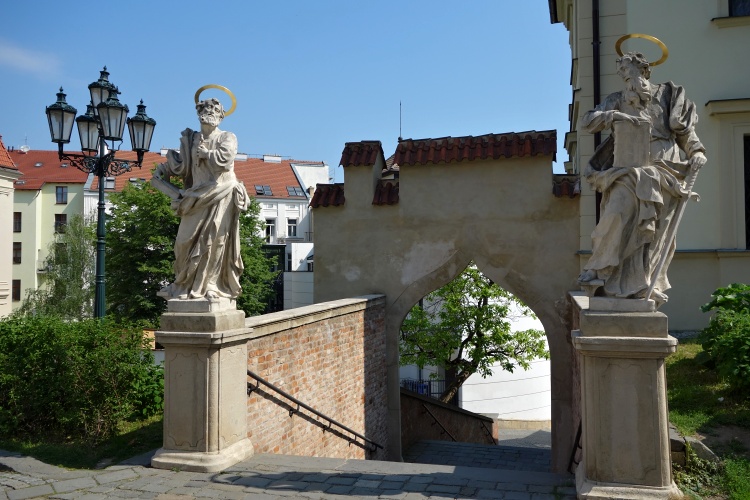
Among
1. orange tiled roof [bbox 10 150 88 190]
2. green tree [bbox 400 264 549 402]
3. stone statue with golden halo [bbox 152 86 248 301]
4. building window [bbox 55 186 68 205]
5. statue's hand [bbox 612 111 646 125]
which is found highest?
orange tiled roof [bbox 10 150 88 190]

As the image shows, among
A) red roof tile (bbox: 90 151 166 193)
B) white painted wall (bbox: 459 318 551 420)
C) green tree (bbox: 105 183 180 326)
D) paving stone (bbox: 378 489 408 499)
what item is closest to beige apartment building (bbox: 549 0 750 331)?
paving stone (bbox: 378 489 408 499)

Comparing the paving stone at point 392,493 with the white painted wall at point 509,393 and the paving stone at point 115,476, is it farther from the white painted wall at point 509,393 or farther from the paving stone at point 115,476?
the white painted wall at point 509,393

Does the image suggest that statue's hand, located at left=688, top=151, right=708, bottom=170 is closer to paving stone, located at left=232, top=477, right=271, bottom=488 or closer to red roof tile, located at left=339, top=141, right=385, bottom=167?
paving stone, located at left=232, top=477, right=271, bottom=488

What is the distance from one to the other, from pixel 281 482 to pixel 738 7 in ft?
34.4

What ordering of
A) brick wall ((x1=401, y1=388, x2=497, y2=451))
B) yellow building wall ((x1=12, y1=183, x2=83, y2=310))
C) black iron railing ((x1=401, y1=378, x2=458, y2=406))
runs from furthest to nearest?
yellow building wall ((x1=12, y1=183, x2=83, y2=310))
black iron railing ((x1=401, y1=378, x2=458, y2=406))
brick wall ((x1=401, y1=388, x2=497, y2=451))

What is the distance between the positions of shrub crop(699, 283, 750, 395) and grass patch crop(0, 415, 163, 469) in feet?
19.5

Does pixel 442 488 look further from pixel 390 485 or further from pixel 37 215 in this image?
pixel 37 215

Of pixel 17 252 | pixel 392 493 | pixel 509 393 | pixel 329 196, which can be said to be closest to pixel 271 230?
pixel 17 252

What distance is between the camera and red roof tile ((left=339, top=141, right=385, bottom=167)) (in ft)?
39.7

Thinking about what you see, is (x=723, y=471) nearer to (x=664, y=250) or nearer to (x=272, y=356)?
(x=664, y=250)

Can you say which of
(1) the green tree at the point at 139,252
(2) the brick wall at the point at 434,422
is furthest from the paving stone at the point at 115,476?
(1) the green tree at the point at 139,252

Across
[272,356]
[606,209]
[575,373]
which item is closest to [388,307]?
[575,373]

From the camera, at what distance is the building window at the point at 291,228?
165 ft

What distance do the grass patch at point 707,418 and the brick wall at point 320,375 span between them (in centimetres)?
420
